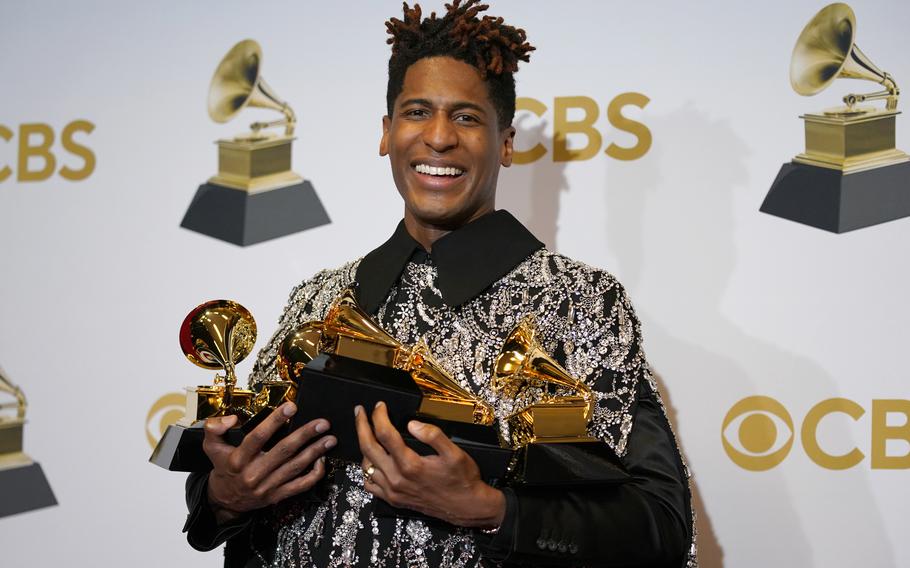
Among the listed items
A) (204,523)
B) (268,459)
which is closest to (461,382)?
(268,459)

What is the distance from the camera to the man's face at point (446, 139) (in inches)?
61.5

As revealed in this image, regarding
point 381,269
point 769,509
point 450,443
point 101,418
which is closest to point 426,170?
point 381,269

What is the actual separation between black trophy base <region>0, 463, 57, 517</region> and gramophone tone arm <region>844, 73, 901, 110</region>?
2.02 meters

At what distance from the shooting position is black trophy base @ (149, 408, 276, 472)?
1326mm

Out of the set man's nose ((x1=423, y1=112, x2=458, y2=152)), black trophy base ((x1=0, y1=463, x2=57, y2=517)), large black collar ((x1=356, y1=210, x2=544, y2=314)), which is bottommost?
black trophy base ((x1=0, y1=463, x2=57, y2=517))

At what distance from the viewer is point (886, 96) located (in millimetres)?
1998

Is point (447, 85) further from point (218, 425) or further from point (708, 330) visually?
point (708, 330)

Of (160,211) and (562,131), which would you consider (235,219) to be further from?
(562,131)

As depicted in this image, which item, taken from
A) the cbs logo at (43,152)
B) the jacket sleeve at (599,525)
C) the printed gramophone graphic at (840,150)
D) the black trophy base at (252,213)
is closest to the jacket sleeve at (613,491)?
the jacket sleeve at (599,525)

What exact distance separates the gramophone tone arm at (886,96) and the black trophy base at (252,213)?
1.15m

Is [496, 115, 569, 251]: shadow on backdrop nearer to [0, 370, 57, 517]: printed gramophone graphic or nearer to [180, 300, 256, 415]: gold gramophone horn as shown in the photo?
[180, 300, 256, 415]: gold gramophone horn

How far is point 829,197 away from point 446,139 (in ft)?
2.95

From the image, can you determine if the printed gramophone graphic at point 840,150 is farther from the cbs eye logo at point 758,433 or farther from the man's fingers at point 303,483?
the man's fingers at point 303,483

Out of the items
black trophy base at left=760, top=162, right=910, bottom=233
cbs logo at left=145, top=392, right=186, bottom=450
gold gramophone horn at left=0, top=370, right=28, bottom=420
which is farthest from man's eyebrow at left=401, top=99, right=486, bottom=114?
gold gramophone horn at left=0, top=370, right=28, bottom=420
